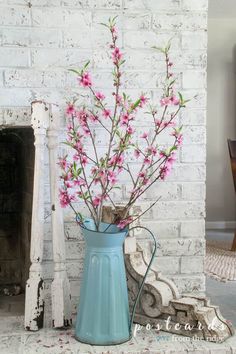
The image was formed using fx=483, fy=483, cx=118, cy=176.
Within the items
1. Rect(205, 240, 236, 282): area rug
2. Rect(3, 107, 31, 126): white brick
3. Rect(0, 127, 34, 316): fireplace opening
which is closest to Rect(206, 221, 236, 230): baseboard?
Rect(205, 240, 236, 282): area rug

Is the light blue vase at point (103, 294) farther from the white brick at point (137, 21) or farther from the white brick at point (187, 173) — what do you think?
the white brick at point (137, 21)

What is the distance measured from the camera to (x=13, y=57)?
5.67 ft

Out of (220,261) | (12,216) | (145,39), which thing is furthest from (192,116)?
(220,261)

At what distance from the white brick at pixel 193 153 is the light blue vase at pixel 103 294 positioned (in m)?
0.49

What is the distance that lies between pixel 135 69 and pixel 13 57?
444 mm

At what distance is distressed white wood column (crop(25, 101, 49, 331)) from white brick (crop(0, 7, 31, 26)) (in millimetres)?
355

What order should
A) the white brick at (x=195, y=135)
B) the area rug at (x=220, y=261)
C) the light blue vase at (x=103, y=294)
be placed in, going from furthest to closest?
1. the area rug at (x=220, y=261)
2. the white brick at (x=195, y=135)
3. the light blue vase at (x=103, y=294)

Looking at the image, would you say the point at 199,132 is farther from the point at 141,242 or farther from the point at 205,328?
the point at 205,328

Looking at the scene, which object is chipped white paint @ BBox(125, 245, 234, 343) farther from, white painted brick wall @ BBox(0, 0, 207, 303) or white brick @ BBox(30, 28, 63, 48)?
white brick @ BBox(30, 28, 63, 48)

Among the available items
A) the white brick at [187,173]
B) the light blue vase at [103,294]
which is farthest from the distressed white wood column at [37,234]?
the white brick at [187,173]

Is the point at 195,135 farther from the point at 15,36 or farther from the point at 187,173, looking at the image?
the point at 15,36

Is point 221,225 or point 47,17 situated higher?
point 47,17

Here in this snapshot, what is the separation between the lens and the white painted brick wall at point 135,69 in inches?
68.2

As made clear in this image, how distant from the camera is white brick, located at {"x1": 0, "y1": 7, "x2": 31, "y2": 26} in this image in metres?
1.72
